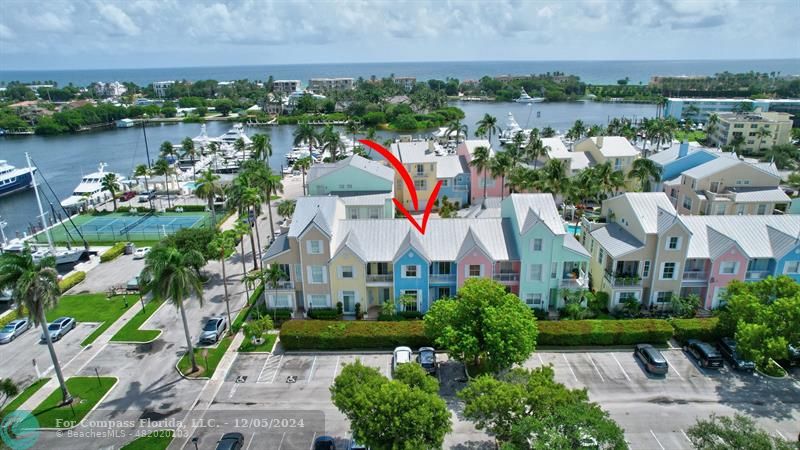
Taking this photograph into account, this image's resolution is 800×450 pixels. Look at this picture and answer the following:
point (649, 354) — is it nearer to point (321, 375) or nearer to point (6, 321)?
point (321, 375)

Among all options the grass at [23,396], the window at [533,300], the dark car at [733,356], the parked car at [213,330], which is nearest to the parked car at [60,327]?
the grass at [23,396]

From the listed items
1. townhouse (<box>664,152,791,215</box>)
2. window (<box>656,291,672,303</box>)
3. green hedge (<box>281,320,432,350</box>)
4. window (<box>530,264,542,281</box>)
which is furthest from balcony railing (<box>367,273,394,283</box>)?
townhouse (<box>664,152,791,215</box>)

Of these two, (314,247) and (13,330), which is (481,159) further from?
(13,330)

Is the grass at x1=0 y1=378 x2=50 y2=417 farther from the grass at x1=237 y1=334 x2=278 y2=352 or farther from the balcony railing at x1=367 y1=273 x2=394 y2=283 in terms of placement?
the balcony railing at x1=367 y1=273 x2=394 y2=283

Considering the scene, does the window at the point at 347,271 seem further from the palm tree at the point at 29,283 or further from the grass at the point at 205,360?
the palm tree at the point at 29,283

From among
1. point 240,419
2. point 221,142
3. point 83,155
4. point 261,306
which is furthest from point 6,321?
point 83,155
